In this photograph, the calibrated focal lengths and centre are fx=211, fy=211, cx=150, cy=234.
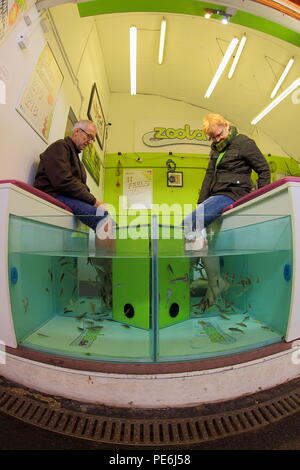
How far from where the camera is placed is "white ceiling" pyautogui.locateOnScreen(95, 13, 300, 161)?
3041 mm

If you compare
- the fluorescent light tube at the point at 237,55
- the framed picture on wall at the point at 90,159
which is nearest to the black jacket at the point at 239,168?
the framed picture on wall at the point at 90,159

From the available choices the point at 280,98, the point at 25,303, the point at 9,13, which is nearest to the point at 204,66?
the point at 280,98

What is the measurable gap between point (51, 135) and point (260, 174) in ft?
5.84

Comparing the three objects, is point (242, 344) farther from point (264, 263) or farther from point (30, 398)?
point (30, 398)

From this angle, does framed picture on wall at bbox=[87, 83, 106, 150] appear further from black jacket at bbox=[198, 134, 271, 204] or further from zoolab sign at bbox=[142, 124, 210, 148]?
black jacket at bbox=[198, 134, 271, 204]

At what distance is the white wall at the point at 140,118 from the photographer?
4422 millimetres

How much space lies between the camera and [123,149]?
14.5 ft

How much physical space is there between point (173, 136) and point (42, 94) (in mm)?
3227

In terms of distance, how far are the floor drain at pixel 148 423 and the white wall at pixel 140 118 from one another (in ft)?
14.3

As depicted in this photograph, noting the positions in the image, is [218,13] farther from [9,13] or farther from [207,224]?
[207,224]

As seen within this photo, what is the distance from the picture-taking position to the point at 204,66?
3590 mm

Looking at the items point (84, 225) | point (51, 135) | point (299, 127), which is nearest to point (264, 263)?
point (84, 225)

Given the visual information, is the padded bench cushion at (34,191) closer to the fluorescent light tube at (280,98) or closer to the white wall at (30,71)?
the white wall at (30,71)

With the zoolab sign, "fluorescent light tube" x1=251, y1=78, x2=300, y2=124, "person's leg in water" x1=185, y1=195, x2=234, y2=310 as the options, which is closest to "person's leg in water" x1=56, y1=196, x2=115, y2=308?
"person's leg in water" x1=185, y1=195, x2=234, y2=310
